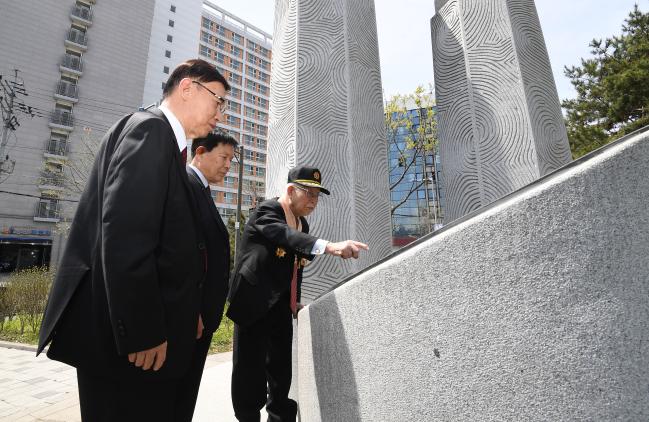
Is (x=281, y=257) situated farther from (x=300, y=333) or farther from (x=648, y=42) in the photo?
(x=648, y=42)

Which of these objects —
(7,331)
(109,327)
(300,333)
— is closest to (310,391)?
(300,333)

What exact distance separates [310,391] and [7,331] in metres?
9.61

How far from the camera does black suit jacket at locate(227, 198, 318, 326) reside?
182 centimetres

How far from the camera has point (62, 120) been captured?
76.4 feet

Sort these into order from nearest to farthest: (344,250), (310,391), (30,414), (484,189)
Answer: (344,250) < (310,391) < (30,414) < (484,189)

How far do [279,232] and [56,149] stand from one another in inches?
1119

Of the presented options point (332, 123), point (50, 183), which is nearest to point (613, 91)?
point (332, 123)

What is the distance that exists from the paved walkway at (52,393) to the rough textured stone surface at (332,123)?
1477mm

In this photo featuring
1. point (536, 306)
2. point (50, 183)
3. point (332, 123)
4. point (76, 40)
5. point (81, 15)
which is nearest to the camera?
point (536, 306)

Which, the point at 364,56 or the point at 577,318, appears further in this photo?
the point at 364,56

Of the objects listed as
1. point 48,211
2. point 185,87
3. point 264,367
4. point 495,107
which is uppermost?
point 48,211

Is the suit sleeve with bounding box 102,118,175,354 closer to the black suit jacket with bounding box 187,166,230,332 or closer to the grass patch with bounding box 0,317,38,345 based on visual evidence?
the black suit jacket with bounding box 187,166,230,332

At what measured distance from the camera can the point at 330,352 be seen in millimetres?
1597

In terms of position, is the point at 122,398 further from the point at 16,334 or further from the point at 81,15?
the point at 81,15
